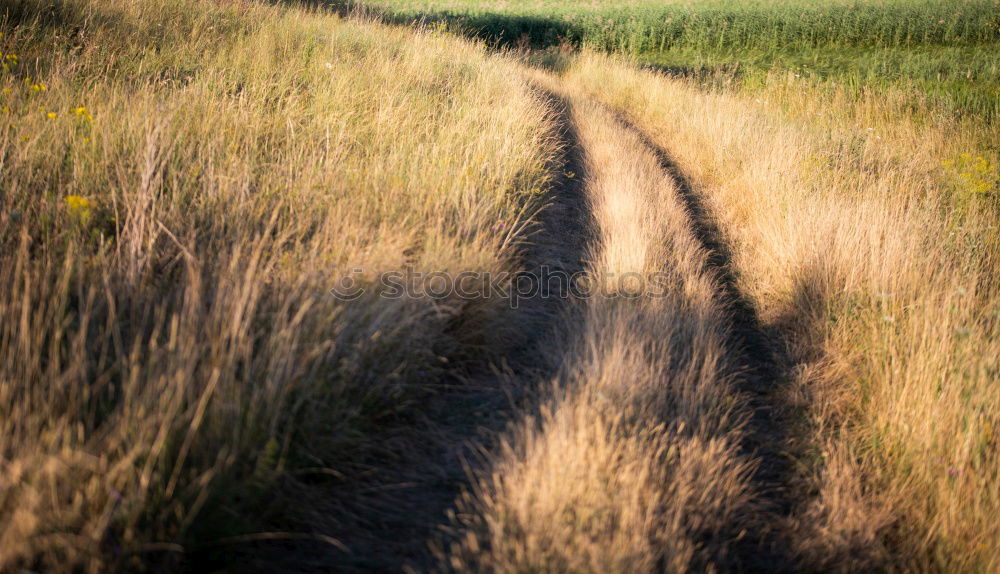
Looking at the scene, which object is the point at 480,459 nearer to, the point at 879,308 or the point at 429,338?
the point at 429,338

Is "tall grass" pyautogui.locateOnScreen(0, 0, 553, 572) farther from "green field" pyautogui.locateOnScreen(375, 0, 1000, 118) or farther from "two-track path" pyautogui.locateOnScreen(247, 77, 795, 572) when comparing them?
"green field" pyautogui.locateOnScreen(375, 0, 1000, 118)

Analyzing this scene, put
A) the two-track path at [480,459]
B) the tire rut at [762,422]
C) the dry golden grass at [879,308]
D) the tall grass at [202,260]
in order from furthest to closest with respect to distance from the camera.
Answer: the dry golden grass at [879,308], the tire rut at [762,422], the two-track path at [480,459], the tall grass at [202,260]

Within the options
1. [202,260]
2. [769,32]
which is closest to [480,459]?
[202,260]

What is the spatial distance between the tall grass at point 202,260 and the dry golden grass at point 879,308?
196 cm

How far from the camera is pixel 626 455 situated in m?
2.22

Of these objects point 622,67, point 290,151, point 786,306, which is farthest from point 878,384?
point 622,67

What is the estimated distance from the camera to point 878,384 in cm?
318

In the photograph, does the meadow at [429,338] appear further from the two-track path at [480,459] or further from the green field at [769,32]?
the green field at [769,32]

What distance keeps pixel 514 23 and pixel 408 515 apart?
27.4 meters

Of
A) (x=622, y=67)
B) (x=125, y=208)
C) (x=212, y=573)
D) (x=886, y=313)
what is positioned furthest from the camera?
(x=622, y=67)

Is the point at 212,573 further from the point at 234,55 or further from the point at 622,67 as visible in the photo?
the point at 622,67

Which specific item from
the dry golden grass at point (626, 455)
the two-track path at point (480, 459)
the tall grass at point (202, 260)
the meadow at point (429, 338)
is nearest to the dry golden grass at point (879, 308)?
the meadow at point (429, 338)

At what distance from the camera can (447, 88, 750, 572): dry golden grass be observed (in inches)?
75.1

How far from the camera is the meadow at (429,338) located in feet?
6.25
